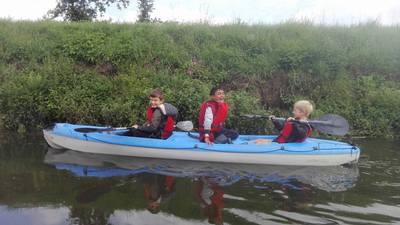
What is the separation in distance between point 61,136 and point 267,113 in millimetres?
4688

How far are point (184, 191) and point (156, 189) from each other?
395 millimetres

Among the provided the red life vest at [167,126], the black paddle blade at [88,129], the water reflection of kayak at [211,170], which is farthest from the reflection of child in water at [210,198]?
the black paddle blade at [88,129]

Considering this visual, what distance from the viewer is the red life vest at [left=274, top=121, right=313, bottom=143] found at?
27.1 feet

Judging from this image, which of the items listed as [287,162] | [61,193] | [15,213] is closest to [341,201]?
[287,162]

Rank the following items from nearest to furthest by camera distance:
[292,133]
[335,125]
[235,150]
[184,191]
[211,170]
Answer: [184,191] < [211,170] < [235,150] < [292,133] < [335,125]

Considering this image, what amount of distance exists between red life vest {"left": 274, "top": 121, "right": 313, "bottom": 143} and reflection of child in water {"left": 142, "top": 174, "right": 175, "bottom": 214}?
2.34 meters

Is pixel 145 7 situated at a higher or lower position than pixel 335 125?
higher

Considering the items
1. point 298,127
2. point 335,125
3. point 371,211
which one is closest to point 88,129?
point 298,127

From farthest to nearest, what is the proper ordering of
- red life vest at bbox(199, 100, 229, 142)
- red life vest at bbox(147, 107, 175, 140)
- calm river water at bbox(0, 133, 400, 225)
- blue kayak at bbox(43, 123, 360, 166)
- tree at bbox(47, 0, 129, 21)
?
tree at bbox(47, 0, 129, 21) → red life vest at bbox(147, 107, 175, 140) → red life vest at bbox(199, 100, 229, 142) → blue kayak at bbox(43, 123, 360, 166) → calm river water at bbox(0, 133, 400, 225)

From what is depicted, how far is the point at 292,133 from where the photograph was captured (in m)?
8.31

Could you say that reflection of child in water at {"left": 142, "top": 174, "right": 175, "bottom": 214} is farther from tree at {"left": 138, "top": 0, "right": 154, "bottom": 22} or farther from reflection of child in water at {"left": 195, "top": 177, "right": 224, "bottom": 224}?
tree at {"left": 138, "top": 0, "right": 154, "bottom": 22}

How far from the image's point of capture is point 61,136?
877 cm

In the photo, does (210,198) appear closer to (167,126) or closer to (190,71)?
(167,126)

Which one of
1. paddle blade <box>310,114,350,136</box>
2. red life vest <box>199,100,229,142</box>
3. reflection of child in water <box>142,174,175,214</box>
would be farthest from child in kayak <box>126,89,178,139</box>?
paddle blade <box>310,114,350,136</box>
